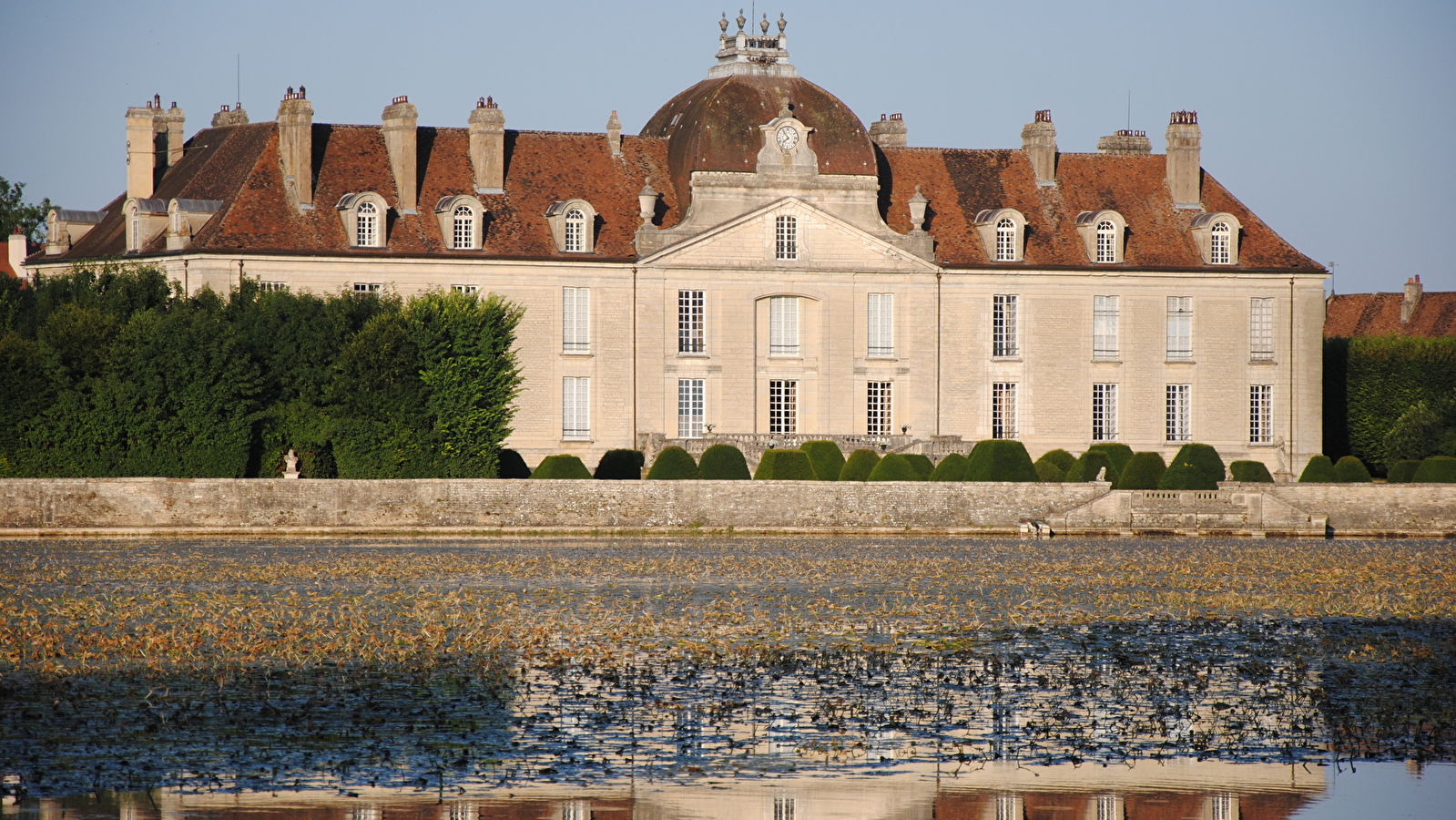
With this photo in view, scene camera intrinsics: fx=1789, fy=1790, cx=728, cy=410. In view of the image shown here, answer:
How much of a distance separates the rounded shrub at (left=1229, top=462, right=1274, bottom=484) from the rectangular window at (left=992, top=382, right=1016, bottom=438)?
26.1 ft

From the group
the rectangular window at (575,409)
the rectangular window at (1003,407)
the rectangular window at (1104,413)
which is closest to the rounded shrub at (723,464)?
the rectangular window at (575,409)

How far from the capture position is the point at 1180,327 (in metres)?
49.7

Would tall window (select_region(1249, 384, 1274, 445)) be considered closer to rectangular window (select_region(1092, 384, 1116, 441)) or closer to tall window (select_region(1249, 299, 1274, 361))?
tall window (select_region(1249, 299, 1274, 361))

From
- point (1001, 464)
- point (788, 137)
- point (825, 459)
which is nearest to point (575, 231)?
point (788, 137)

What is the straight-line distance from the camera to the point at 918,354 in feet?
159

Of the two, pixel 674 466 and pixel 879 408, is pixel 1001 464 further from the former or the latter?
pixel 879 408

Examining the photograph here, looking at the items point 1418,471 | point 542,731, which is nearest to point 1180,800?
point 542,731

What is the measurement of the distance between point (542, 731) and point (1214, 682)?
6.03 meters

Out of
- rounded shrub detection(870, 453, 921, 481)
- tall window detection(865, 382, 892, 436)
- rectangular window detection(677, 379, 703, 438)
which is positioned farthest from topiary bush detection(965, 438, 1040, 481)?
rectangular window detection(677, 379, 703, 438)

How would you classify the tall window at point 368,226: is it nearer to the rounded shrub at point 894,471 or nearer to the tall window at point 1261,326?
the rounded shrub at point 894,471

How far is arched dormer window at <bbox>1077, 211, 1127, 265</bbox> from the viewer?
49125 millimetres

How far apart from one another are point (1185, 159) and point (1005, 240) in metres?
5.98

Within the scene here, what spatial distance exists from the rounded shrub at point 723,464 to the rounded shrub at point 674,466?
0.32 m

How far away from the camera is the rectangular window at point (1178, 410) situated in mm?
49438
